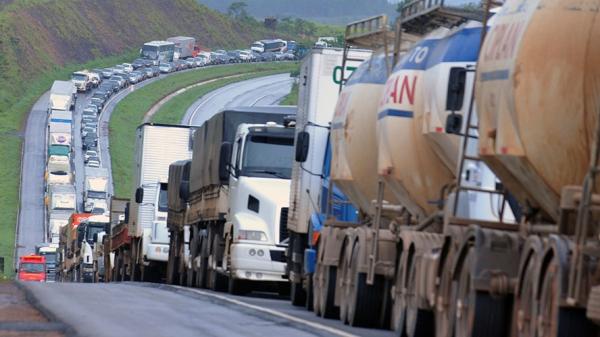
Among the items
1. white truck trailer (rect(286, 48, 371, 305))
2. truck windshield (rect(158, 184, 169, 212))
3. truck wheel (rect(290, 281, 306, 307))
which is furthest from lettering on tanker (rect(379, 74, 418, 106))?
truck windshield (rect(158, 184, 169, 212))

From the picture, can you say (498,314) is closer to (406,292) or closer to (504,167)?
(504,167)

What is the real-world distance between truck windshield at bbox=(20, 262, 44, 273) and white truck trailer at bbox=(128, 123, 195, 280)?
21081 mm

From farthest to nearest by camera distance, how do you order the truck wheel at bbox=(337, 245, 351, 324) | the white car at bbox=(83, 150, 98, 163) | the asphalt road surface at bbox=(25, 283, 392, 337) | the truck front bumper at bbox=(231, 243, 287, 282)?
1. the white car at bbox=(83, 150, 98, 163)
2. the truck front bumper at bbox=(231, 243, 287, 282)
3. the truck wheel at bbox=(337, 245, 351, 324)
4. the asphalt road surface at bbox=(25, 283, 392, 337)

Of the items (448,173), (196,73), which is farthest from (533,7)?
(196,73)

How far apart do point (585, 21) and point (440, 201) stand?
5153 millimetres

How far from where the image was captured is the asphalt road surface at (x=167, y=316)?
58.5 ft

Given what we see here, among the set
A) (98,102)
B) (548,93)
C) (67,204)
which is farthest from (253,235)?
(98,102)

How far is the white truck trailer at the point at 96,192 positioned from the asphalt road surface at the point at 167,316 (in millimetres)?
64804

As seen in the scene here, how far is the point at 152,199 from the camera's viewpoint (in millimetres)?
44969

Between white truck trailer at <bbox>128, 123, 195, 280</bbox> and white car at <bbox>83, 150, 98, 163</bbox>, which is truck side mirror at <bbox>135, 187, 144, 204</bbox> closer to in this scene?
white truck trailer at <bbox>128, 123, 195, 280</bbox>

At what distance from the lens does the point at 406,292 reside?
18078 mm

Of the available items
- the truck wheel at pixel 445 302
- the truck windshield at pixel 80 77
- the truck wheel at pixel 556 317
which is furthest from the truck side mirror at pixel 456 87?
the truck windshield at pixel 80 77

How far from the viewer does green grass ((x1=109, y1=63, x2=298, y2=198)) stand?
4262 inches

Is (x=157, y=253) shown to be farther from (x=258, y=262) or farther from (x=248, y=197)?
(x=258, y=262)
